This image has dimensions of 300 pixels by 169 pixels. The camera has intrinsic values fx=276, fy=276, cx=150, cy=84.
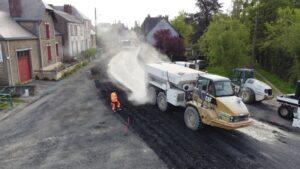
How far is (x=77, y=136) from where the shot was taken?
43.1 feet

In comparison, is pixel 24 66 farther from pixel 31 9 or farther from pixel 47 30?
pixel 47 30

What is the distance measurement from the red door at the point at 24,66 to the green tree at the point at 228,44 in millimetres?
18092

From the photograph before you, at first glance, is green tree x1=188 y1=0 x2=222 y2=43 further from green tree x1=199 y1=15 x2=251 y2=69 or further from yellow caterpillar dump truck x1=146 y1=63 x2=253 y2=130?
yellow caterpillar dump truck x1=146 y1=63 x2=253 y2=130

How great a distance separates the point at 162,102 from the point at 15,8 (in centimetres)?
2104

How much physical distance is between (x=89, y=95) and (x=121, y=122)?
7.27 meters

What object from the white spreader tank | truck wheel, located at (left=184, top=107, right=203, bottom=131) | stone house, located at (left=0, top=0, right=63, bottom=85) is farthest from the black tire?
stone house, located at (left=0, top=0, right=63, bottom=85)

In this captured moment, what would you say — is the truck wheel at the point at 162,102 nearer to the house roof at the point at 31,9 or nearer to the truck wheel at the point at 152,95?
the truck wheel at the point at 152,95

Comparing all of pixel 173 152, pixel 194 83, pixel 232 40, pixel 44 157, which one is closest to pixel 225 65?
pixel 232 40

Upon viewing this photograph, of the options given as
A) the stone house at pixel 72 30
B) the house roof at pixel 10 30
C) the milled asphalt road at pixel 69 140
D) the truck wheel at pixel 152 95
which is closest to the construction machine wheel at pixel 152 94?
the truck wheel at pixel 152 95

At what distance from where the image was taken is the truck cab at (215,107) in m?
12.4

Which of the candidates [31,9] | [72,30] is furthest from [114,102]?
[72,30]

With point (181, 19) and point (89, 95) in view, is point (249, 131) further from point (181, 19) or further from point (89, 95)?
point (181, 19)

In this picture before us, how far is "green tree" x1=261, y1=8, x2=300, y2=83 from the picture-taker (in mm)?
27188

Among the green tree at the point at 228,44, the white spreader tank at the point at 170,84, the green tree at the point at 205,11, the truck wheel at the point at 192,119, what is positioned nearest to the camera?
the truck wheel at the point at 192,119
